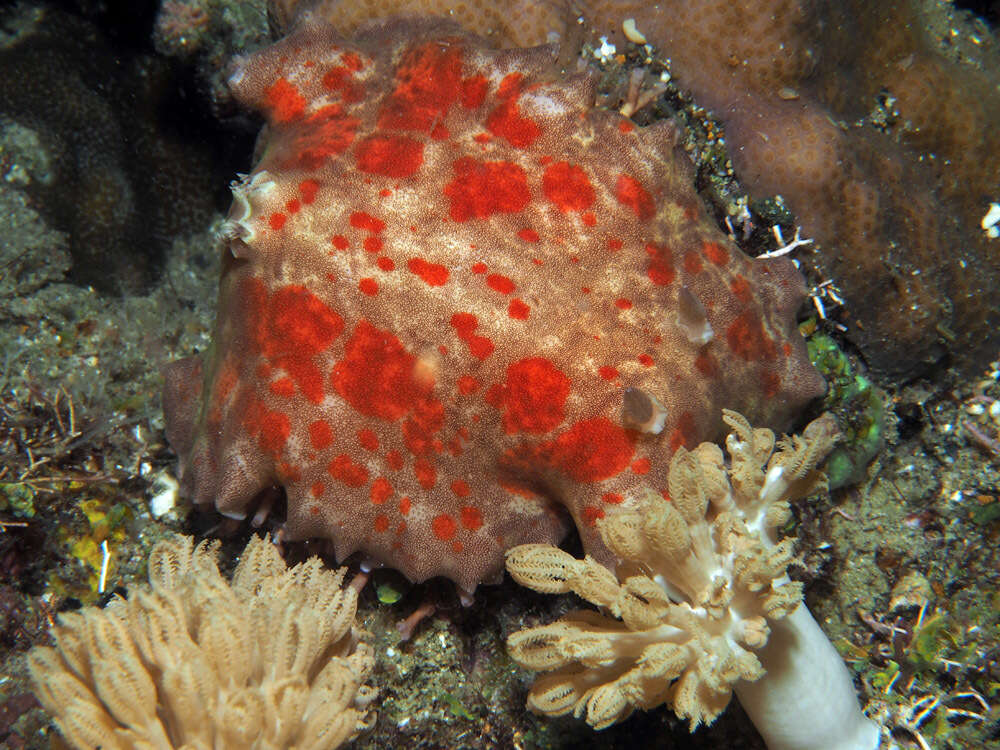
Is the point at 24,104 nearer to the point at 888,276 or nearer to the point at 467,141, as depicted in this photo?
the point at 467,141

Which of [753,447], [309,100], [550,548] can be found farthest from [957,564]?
[309,100]

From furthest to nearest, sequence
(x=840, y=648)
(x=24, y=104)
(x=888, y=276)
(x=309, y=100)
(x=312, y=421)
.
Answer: (x=24, y=104) → (x=888, y=276) → (x=840, y=648) → (x=309, y=100) → (x=312, y=421)

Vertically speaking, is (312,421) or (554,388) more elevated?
(554,388)

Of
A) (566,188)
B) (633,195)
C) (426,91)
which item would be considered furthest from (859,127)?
(426,91)

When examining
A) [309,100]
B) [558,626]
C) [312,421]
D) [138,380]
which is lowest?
[138,380]

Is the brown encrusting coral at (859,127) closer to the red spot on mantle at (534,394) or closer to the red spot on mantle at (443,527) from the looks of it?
the red spot on mantle at (534,394)

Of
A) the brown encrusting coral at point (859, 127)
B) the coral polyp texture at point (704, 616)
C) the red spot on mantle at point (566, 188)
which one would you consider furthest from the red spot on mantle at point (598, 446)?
the brown encrusting coral at point (859, 127)

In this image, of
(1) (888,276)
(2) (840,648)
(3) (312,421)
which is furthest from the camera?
(1) (888,276)
